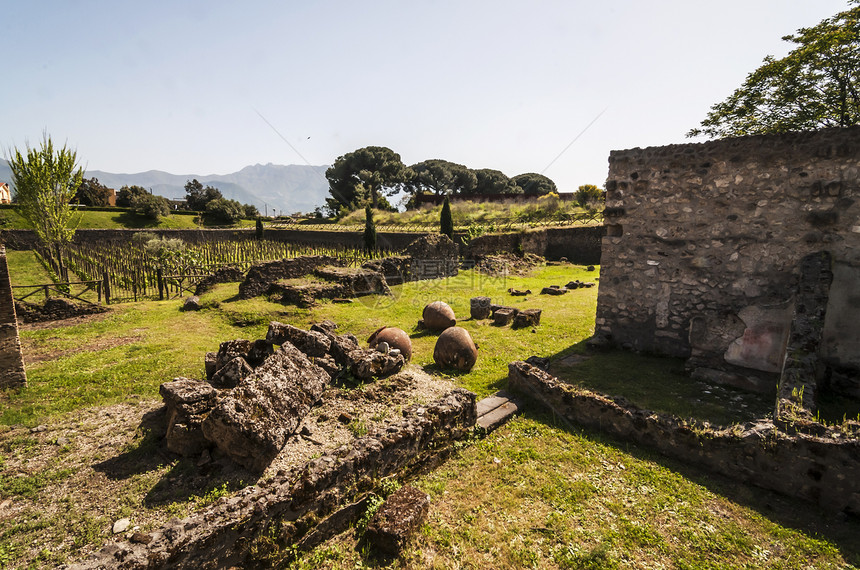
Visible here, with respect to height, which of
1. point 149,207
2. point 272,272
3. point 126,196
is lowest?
point 272,272

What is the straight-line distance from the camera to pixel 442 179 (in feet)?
244

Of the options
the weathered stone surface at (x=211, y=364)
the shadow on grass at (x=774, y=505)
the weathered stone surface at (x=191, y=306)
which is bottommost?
the shadow on grass at (x=774, y=505)

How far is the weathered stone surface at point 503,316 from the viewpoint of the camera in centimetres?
1368

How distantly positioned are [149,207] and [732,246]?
58.0m

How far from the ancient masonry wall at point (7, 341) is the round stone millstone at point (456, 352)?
873 cm

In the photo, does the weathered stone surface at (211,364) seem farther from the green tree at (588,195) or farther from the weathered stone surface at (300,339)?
the green tree at (588,195)

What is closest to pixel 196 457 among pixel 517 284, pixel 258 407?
pixel 258 407

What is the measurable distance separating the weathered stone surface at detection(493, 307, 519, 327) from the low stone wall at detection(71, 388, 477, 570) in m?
7.95

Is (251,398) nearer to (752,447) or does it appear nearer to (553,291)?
(752,447)

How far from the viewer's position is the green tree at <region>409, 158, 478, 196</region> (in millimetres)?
74375

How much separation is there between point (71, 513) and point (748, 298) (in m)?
12.2

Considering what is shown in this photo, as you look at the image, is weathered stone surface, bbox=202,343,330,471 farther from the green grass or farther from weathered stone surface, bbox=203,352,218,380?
weathered stone surface, bbox=203,352,218,380

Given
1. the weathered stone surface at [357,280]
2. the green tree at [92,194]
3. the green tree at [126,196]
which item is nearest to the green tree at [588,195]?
the weathered stone surface at [357,280]

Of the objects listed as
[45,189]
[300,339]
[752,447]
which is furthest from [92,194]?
[752,447]
